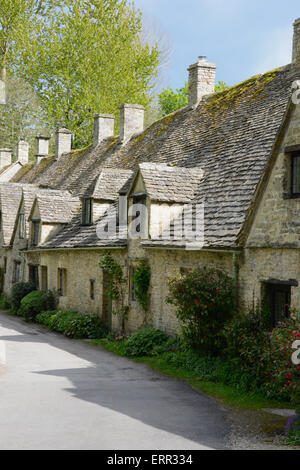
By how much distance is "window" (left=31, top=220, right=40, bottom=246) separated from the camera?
1094 inches

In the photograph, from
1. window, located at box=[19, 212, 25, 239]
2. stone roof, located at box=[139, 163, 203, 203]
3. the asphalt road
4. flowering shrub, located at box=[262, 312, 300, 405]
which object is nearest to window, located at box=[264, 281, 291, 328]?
flowering shrub, located at box=[262, 312, 300, 405]

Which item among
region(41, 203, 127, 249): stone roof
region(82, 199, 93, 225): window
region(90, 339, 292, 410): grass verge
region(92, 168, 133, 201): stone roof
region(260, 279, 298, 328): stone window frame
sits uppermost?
region(92, 168, 133, 201): stone roof

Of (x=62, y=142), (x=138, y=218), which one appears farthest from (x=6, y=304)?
(x=138, y=218)

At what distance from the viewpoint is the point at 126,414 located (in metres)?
11.0

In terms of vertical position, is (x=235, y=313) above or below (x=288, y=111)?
below

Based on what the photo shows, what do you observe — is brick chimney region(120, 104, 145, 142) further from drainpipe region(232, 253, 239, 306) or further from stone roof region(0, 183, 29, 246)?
drainpipe region(232, 253, 239, 306)

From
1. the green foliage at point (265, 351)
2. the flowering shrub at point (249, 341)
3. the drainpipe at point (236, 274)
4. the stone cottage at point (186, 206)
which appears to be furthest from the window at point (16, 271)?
the flowering shrub at point (249, 341)

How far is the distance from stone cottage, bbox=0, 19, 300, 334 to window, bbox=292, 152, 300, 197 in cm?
2

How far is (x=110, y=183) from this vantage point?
24.0m

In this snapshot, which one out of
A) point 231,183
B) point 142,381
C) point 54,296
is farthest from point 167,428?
point 54,296

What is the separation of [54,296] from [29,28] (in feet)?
87.7

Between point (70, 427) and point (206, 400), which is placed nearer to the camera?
Answer: point (70, 427)

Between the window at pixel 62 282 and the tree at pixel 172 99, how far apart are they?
2746 centimetres
